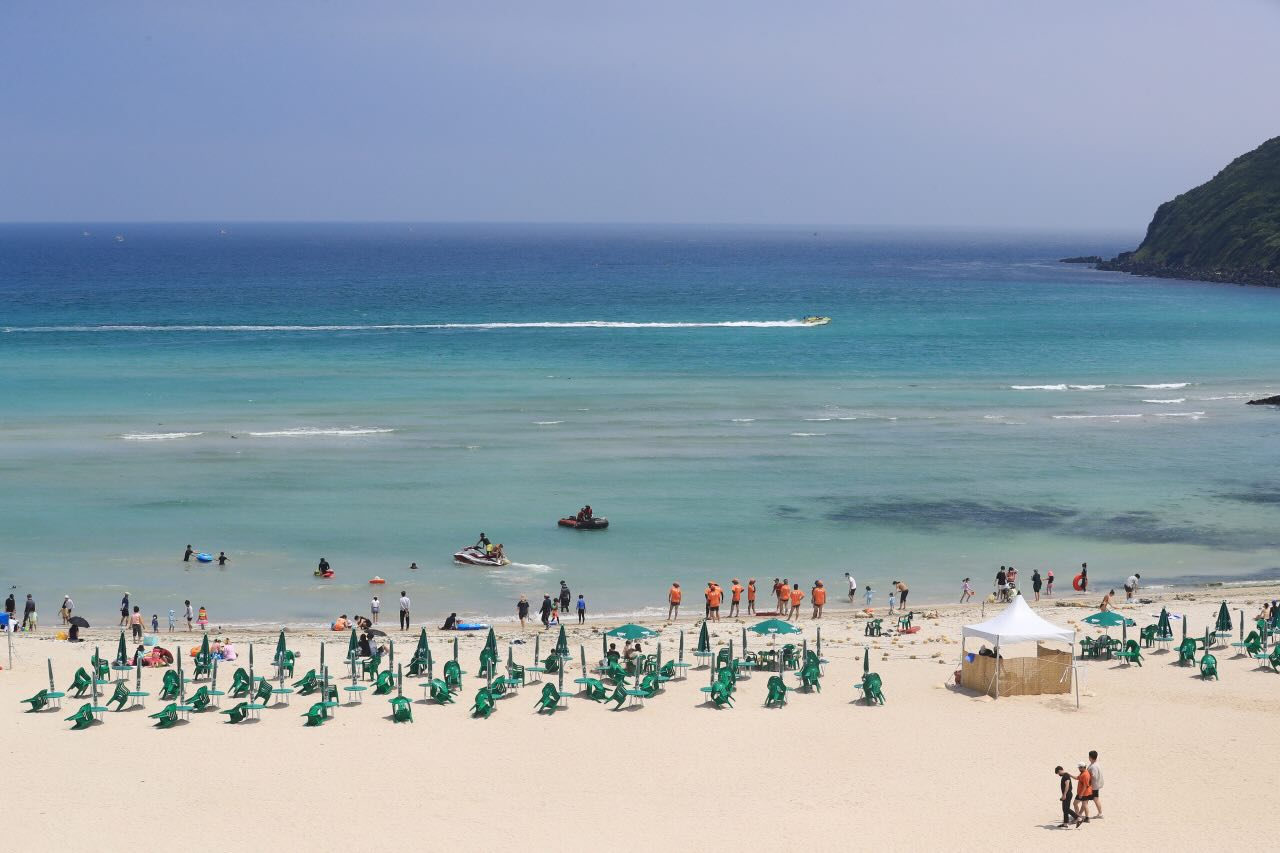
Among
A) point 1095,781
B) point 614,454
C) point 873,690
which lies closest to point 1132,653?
point 873,690

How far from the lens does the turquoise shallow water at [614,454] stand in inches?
1598

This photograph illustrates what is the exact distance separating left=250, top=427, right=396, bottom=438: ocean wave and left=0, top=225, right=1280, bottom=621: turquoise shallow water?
0.26 m

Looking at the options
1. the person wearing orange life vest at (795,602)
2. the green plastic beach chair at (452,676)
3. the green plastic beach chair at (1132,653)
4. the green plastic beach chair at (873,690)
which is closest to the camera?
the green plastic beach chair at (873,690)

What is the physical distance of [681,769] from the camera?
2361 centimetres

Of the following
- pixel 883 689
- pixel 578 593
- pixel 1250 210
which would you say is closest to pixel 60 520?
pixel 578 593

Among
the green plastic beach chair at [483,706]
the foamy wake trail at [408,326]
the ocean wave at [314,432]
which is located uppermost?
the foamy wake trail at [408,326]

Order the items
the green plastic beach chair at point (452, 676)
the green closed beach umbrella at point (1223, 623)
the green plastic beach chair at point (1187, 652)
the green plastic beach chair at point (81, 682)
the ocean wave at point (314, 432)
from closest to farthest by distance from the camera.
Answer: the green plastic beach chair at point (81, 682) → the green plastic beach chair at point (452, 676) → the green plastic beach chair at point (1187, 652) → the green closed beach umbrella at point (1223, 623) → the ocean wave at point (314, 432)

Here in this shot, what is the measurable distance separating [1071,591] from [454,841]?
23.1m

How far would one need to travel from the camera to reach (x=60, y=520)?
44.7m

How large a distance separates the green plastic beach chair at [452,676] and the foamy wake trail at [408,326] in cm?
8201

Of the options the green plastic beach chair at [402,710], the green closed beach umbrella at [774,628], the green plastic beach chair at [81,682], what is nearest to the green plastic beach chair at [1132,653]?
the green closed beach umbrella at [774,628]

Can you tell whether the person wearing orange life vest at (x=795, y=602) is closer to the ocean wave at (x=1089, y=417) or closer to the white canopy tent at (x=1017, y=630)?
the white canopy tent at (x=1017, y=630)

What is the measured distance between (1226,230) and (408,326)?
343ft

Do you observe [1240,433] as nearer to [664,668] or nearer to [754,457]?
[754,457]
